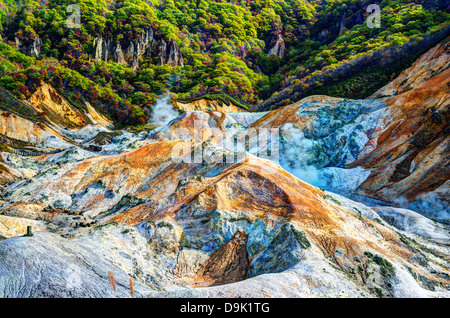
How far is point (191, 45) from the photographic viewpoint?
3199 inches

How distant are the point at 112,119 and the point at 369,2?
6452cm

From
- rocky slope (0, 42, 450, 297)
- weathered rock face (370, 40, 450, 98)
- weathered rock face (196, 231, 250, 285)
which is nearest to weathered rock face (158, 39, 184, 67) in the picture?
weathered rock face (370, 40, 450, 98)

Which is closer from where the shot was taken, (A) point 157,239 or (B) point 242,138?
(A) point 157,239

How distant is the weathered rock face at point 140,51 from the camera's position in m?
73.7

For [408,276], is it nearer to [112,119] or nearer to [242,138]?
[242,138]

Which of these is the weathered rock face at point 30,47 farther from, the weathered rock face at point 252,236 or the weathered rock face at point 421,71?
the weathered rock face at point 421,71

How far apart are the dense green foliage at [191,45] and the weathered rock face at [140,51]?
1.56 metres

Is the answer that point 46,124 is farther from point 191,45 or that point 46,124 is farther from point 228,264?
point 191,45

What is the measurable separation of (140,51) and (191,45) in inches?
510

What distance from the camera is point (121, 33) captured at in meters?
75.2

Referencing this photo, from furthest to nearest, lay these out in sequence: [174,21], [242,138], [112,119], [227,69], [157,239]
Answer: [174,21] < [227,69] < [112,119] < [242,138] < [157,239]

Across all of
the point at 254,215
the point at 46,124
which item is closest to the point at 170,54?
the point at 46,124

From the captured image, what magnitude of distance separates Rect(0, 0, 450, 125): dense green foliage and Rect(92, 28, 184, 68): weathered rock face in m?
1.56
